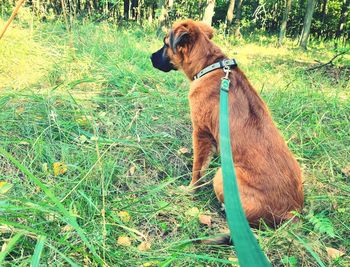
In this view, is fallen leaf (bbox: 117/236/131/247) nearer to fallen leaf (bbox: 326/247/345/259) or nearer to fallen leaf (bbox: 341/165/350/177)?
fallen leaf (bbox: 326/247/345/259)

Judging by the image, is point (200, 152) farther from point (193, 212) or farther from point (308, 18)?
point (308, 18)

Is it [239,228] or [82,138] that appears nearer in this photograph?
[239,228]

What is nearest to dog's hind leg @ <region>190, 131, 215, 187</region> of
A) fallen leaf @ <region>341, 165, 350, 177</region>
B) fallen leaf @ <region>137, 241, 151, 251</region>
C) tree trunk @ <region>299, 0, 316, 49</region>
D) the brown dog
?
the brown dog

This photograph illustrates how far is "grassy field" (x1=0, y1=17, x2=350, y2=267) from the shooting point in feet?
6.16

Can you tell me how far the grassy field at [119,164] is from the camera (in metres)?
1.88

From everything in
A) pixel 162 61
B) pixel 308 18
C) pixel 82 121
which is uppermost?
pixel 308 18

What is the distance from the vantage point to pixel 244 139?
95.3 inches

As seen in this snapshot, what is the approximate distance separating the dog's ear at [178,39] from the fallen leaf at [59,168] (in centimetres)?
154

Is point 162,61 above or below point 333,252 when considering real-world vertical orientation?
above

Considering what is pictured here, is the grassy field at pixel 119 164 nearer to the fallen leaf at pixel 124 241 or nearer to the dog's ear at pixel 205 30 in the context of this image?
the fallen leaf at pixel 124 241

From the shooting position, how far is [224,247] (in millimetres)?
2123

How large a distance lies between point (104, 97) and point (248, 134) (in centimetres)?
227

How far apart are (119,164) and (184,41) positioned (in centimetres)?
135

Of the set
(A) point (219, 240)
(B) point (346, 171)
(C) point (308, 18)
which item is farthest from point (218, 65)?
(C) point (308, 18)
